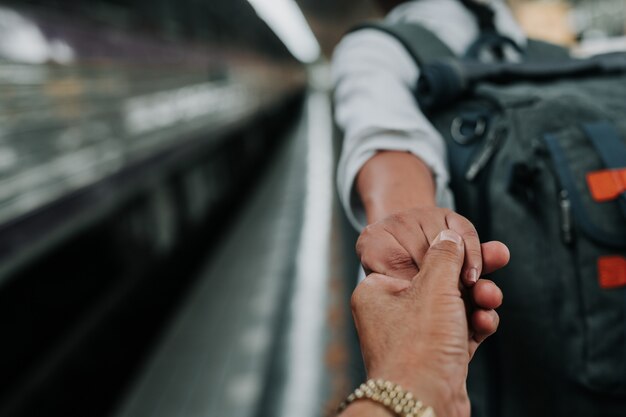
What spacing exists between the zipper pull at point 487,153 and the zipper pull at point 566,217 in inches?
4.1

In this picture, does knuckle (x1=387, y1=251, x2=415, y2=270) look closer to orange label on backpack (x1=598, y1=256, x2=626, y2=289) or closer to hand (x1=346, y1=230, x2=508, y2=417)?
hand (x1=346, y1=230, x2=508, y2=417)

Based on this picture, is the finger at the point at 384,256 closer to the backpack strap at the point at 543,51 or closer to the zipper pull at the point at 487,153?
the zipper pull at the point at 487,153

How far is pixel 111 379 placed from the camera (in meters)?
2.34

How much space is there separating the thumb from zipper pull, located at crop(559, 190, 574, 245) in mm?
291

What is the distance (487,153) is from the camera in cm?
64

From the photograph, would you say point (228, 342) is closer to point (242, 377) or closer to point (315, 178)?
point (242, 377)

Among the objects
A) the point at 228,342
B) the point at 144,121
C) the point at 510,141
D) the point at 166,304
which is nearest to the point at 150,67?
the point at 144,121

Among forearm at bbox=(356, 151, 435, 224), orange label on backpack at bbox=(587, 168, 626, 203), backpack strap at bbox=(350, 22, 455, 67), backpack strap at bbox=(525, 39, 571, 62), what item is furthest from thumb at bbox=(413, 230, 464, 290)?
backpack strap at bbox=(525, 39, 571, 62)

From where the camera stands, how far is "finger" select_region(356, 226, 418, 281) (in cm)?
40

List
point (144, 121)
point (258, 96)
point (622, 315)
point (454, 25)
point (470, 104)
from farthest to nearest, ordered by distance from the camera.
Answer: point (258, 96)
point (144, 121)
point (454, 25)
point (470, 104)
point (622, 315)

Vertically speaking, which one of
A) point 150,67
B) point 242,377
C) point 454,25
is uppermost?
point 150,67

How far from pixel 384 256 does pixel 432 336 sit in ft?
0.31

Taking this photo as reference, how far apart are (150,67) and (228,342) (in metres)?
2.35

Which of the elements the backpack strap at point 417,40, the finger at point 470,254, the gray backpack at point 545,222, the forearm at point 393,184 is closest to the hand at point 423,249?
the finger at point 470,254
